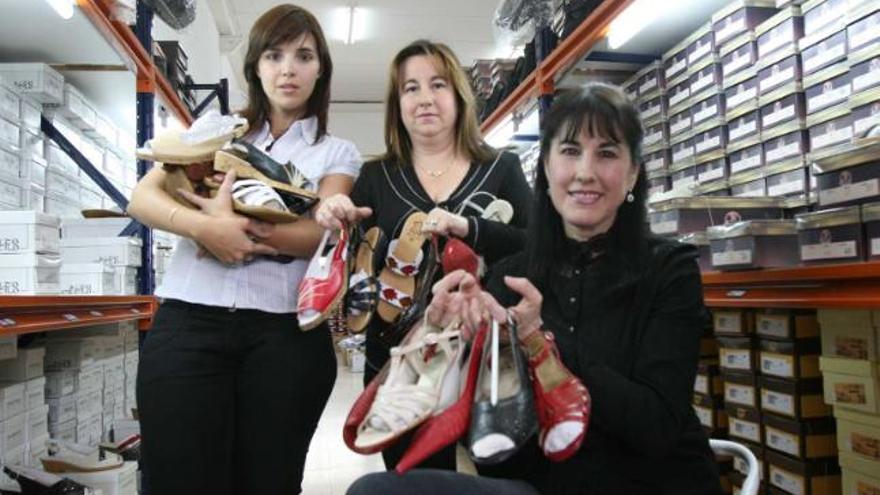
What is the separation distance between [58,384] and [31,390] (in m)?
0.30

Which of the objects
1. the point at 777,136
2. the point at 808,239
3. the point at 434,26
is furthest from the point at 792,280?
the point at 434,26

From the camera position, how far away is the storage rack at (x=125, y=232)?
176 centimetres

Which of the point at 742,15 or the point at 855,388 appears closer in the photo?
the point at 855,388

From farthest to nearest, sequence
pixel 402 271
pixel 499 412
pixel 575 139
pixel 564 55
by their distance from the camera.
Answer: pixel 564 55
pixel 402 271
pixel 575 139
pixel 499 412

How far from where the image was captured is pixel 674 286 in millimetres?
1059

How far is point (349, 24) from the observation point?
778 centimetres

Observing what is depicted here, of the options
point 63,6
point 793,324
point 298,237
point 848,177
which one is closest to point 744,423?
point 793,324

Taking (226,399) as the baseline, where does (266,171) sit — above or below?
above

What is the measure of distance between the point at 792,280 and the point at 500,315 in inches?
48.9

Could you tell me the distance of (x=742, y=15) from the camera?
2486 mm

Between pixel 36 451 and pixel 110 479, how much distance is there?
0.94ft

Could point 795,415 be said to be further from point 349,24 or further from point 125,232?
point 349,24

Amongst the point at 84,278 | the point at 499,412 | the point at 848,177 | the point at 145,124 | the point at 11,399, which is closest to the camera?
the point at 499,412

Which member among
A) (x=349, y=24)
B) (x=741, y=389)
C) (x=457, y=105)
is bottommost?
(x=741, y=389)
